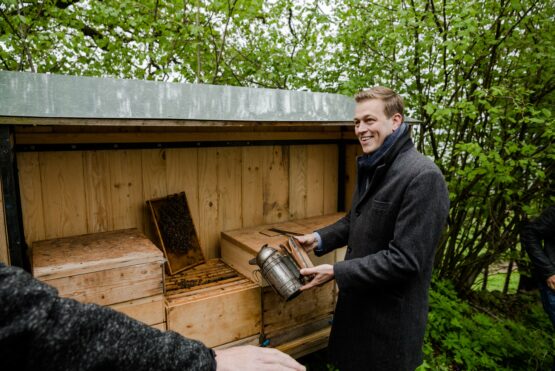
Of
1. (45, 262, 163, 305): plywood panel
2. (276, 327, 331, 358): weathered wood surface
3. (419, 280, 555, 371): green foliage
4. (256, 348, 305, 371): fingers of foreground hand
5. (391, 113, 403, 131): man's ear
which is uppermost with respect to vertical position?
(391, 113, 403, 131): man's ear

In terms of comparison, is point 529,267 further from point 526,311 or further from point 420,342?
point 420,342

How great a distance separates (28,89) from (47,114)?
0.18 meters

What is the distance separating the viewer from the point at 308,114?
9.78 feet

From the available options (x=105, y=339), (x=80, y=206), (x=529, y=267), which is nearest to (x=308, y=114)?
(x=80, y=206)

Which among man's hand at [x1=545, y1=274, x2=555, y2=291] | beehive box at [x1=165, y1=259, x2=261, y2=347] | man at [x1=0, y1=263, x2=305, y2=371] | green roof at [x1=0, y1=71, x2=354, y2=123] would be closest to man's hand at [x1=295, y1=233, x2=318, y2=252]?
beehive box at [x1=165, y1=259, x2=261, y2=347]

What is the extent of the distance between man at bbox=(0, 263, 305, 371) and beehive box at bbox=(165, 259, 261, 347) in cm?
189

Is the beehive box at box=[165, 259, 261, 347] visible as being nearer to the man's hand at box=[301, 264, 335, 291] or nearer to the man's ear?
the man's hand at box=[301, 264, 335, 291]

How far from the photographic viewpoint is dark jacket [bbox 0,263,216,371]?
736mm

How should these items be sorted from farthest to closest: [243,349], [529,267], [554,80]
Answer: [529,267]
[554,80]
[243,349]

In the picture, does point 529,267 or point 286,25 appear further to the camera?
point 286,25

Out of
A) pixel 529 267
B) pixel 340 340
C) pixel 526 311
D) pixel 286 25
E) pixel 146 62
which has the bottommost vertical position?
pixel 526 311

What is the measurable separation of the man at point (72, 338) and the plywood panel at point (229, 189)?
9.58 ft

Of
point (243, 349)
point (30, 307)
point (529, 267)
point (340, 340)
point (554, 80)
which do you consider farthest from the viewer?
point (529, 267)

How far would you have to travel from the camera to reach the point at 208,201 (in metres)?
3.79
